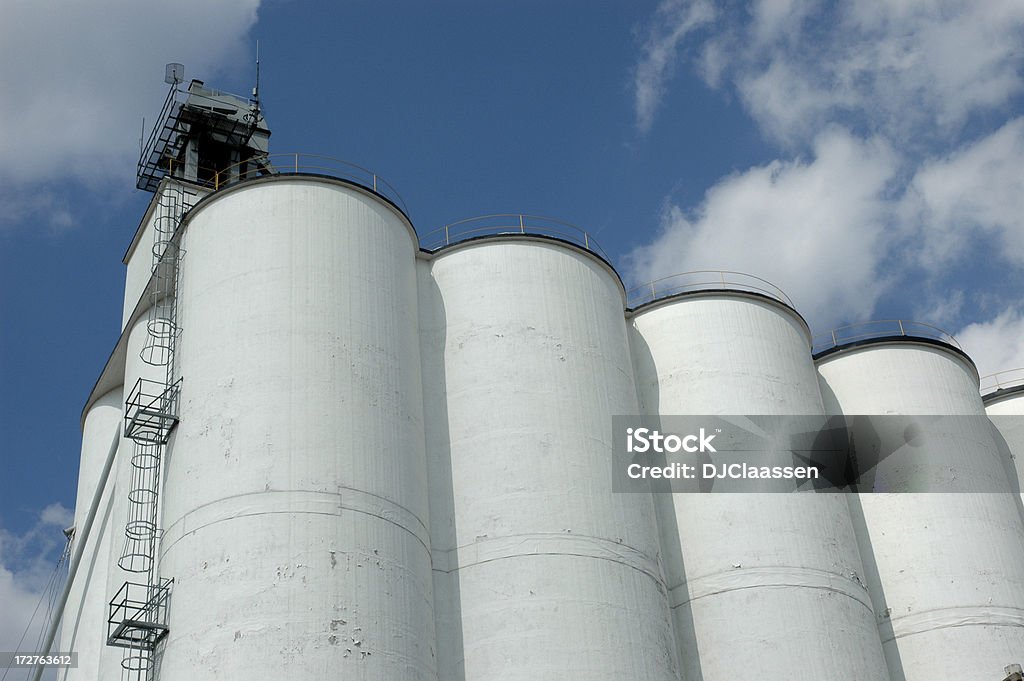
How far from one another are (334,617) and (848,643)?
1323 centimetres

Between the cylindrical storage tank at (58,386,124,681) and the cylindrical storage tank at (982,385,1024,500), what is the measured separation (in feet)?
87.4

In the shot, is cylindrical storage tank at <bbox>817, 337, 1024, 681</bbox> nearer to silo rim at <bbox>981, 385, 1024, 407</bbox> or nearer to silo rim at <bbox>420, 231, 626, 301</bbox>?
silo rim at <bbox>981, 385, 1024, 407</bbox>

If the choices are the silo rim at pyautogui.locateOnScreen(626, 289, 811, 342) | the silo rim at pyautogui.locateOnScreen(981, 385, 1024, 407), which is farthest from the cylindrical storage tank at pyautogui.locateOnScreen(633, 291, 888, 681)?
the silo rim at pyautogui.locateOnScreen(981, 385, 1024, 407)

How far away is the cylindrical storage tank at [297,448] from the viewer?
73.9 feet

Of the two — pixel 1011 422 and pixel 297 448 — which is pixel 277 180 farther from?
pixel 1011 422

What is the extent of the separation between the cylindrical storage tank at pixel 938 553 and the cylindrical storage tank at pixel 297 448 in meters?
13.9

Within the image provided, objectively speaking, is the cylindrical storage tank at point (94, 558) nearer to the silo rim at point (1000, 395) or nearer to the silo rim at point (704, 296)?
the silo rim at point (704, 296)

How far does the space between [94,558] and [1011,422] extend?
2840 centimetres

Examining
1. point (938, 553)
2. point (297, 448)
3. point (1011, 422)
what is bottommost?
point (938, 553)

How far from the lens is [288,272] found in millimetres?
26750

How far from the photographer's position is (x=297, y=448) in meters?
24.3

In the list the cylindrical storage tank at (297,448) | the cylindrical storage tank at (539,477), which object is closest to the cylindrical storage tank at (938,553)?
the cylindrical storage tank at (539,477)

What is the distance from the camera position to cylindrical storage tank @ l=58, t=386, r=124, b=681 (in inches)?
1164

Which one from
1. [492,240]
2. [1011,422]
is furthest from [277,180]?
[1011,422]
